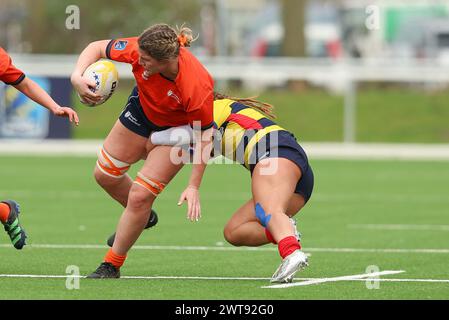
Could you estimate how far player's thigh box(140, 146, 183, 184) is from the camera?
973 centimetres

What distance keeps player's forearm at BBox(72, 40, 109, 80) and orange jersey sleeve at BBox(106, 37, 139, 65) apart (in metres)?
0.06

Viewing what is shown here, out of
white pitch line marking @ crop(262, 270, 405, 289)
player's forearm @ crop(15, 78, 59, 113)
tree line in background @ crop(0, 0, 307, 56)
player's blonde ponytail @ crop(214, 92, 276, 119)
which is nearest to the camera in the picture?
white pitch line marking @ crop(262, 270, 405, 289)

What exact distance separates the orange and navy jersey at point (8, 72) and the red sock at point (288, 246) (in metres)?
2.44

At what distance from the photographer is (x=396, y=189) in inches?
782

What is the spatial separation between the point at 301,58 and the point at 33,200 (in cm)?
2125

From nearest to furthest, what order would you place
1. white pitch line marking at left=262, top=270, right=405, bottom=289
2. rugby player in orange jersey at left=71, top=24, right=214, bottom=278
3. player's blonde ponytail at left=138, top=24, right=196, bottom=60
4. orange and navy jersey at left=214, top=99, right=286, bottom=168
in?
player's blonde ponytail at left=138, top=24, right=196, bottom=60, rugby player in orange jersey at left=71, top=24, right=214, bottom=278, white pitch line marking at left=262, top=270, right=405, bottom=289, orange and navy jersey at left=214, top=99, right=286, bottom=168

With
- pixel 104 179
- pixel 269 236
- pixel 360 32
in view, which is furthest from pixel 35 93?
pixel 360 32

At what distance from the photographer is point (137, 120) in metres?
9.99

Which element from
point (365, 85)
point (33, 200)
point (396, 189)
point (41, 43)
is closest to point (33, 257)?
point (33, 200)

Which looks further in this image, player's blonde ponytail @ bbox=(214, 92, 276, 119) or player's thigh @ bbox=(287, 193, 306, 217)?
player's blonde ponytail @ bbox=(214, 92, 276, 119)

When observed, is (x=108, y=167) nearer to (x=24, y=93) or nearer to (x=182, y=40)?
(x=24, y=93)

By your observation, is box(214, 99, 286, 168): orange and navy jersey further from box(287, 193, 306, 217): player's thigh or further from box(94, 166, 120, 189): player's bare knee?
box(94, 166, 120, 189): player's bare knee

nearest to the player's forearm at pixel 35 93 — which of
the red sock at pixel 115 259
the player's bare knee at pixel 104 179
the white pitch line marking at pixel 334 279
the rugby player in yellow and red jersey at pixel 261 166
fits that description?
the player's bare knee at pixel 104 179

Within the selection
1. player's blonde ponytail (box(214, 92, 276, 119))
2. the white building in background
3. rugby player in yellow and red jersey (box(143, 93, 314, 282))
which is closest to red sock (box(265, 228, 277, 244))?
rugby player in yellow and red jersey (box(143, 93, 314, 282))
